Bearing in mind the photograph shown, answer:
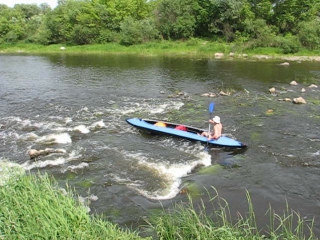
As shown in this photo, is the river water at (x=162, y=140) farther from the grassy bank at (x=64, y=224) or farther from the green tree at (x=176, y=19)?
the green tree at (x=176, y=19)

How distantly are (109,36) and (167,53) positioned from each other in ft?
50.2

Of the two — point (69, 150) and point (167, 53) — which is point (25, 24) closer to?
point (167, 53)

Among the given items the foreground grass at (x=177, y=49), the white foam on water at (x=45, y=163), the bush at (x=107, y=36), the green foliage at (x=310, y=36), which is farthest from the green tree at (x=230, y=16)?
the white foam on water at (x=45, y=163)

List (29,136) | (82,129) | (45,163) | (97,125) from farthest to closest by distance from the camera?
(97,125)
(82,129)
(29,136)
(45,163)

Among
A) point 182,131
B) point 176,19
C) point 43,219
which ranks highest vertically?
point 176,19

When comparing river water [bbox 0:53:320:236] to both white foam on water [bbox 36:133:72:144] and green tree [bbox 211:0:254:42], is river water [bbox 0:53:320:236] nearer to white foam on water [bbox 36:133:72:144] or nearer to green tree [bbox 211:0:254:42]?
white foam on water [bbox 36:133:72:144]

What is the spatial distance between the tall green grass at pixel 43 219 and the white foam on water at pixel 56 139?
6992 millimetres

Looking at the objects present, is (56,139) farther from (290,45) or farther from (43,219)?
(290,45)

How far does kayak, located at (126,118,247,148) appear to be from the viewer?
12758mm

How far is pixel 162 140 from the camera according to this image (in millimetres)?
14062

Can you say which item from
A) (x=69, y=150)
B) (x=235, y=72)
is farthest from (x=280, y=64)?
(x=69, y=150)

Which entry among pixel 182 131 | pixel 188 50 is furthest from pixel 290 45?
pixel 182 131

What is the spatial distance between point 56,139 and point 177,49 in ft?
114

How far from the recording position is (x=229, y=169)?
447 inches
